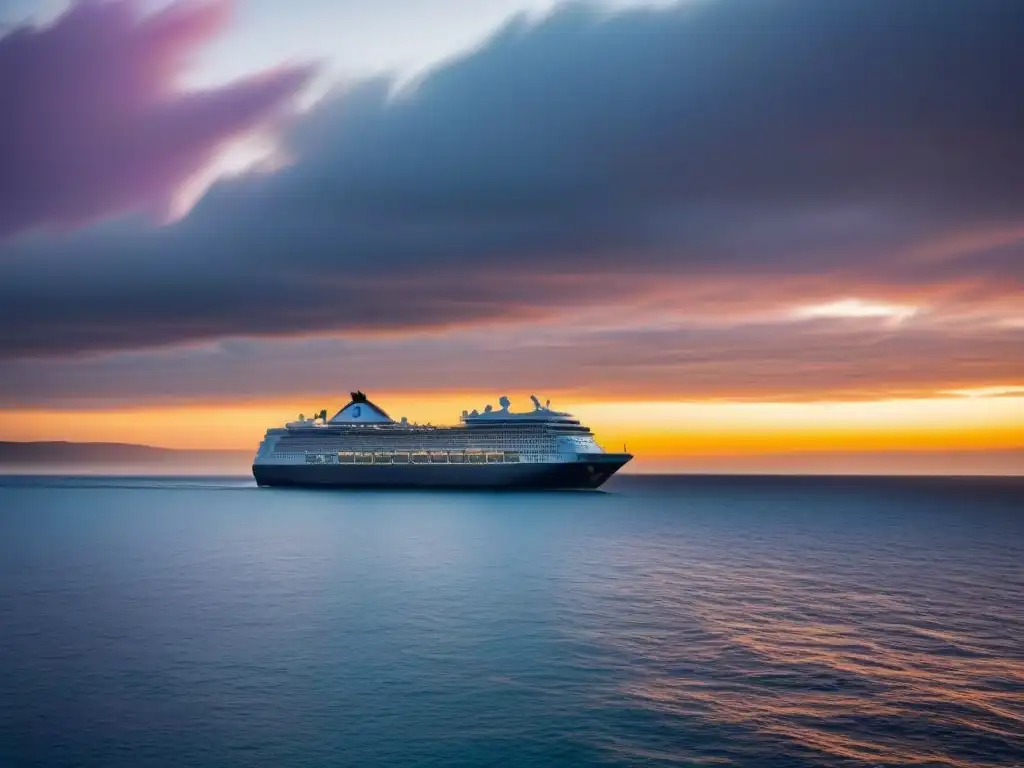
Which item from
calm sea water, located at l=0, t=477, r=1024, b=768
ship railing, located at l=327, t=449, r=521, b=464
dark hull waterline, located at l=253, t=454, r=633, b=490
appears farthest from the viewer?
ship railing, located at l=327, t=449, r=521, b=464

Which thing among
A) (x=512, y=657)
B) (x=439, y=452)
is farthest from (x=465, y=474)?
(x=512, y=657)

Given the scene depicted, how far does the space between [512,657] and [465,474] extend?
407 ft

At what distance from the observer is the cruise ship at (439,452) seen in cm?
14988

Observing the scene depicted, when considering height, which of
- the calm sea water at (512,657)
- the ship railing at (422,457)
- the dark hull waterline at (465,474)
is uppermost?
the ship railing at (422,457)

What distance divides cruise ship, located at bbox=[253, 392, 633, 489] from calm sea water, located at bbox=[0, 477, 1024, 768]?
3067 inches

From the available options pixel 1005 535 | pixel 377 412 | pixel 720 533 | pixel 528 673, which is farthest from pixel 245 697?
pixel 377 412

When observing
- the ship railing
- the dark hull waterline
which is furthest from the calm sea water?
the ship railing

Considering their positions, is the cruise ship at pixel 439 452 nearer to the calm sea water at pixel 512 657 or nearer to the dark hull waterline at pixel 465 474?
the dark hull waterline at pixel 465 474

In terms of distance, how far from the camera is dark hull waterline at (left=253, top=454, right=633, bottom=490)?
488 ft

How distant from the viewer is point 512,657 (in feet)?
108

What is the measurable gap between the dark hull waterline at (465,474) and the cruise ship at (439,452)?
0.17 meters

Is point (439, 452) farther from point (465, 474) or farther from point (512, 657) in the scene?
point (512, 657)

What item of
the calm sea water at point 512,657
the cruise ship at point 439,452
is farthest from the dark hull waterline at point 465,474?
the calm sea water at point 512,657

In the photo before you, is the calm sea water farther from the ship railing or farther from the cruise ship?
the ship railing
